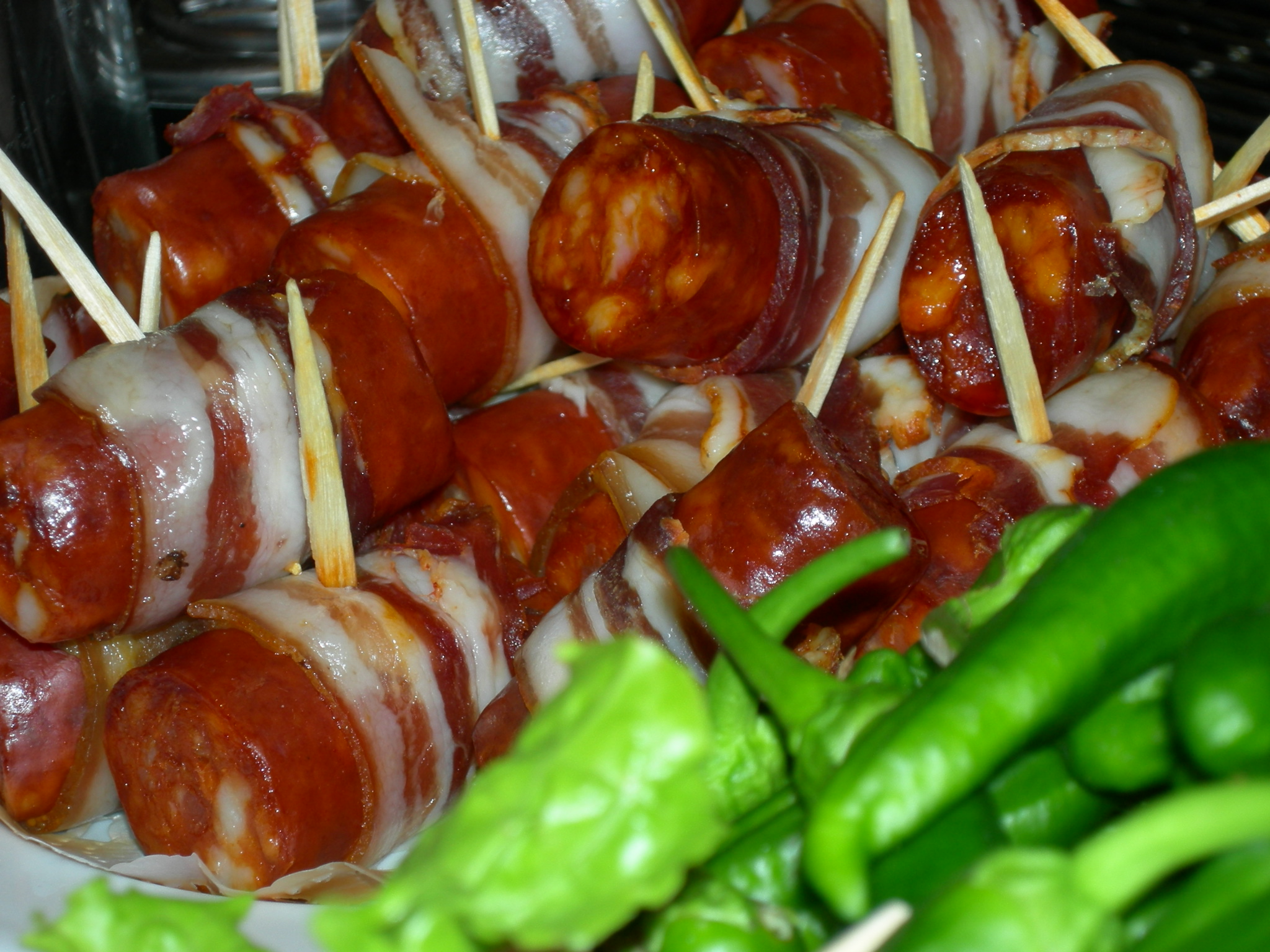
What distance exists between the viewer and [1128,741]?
988mm

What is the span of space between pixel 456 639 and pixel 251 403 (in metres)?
0.48

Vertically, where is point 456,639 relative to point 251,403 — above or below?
below

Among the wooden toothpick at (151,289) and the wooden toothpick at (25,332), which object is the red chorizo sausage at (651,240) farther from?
the wooden toothpick at (25,332)

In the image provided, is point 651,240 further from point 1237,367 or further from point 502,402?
point 1237,367

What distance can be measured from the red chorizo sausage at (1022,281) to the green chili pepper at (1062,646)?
829mm

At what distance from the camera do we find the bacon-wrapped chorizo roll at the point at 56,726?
5.38 ft

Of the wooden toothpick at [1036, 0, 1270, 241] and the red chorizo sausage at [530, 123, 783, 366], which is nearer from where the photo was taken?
the red chorizo sausage at [530, 123, 783, 366]

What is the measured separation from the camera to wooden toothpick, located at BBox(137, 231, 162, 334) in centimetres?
190

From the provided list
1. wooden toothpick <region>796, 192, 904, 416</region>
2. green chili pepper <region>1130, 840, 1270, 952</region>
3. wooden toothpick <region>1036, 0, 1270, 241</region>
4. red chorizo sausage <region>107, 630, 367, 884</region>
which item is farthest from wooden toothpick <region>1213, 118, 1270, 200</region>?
red chorizo sausage <region>107, 630, 367, 884</region>

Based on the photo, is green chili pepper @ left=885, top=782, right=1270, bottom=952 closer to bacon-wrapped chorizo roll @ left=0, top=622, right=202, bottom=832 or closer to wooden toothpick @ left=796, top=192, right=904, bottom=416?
wooden toothpick @ left=796, top=192, right=904, bottom=416

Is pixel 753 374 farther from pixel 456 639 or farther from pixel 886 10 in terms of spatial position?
pixel 886 10

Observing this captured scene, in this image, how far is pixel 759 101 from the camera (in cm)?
256

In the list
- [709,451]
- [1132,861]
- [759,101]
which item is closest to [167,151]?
[759,101]

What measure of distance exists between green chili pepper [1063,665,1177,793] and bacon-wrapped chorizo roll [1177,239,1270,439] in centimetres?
123
